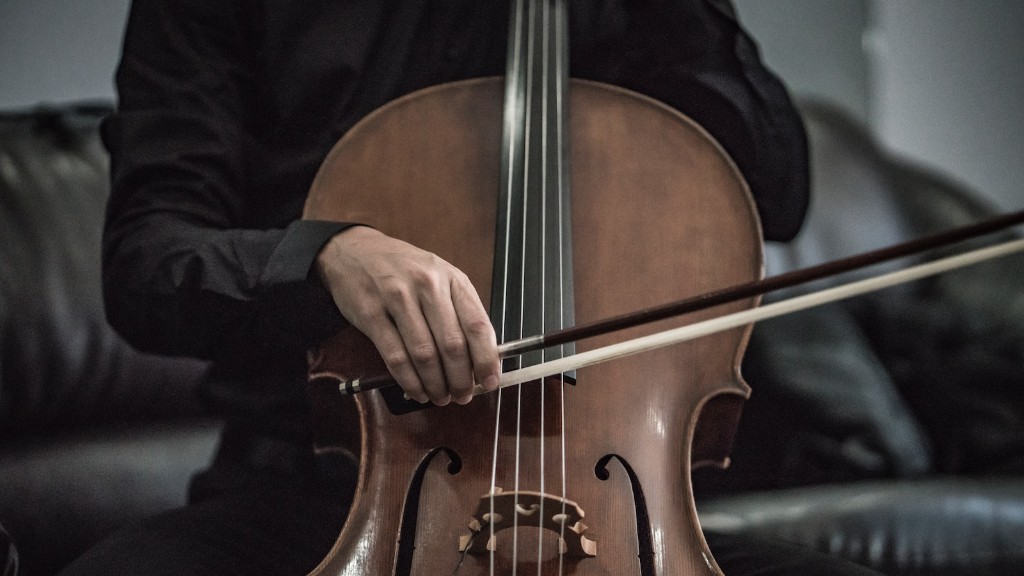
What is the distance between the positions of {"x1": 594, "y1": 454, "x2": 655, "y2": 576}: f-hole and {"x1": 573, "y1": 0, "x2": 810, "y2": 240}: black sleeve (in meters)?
0.36

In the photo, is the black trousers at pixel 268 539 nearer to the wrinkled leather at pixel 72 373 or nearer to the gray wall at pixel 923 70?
the wrinkled leather at pixel 72 373

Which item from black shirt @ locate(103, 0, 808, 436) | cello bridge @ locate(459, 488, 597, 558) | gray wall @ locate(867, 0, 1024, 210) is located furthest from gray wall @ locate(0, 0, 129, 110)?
gray wall @ locate(867, 0, 1024, 210)

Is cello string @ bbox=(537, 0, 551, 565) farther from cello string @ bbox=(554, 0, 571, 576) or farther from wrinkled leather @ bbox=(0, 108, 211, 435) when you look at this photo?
wrinkled leather @ bbox=(0, 108, 211, 435)

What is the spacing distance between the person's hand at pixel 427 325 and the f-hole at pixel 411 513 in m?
0.03

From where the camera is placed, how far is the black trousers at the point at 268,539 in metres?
0.49

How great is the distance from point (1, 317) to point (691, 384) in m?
0.66

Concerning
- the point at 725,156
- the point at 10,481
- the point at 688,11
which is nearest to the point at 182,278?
the point at 10,481

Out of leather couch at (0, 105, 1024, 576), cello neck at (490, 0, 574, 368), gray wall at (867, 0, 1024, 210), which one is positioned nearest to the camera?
cello neck at (490, 0, 574, 368)

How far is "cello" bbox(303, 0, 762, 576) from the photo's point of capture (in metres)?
0.39

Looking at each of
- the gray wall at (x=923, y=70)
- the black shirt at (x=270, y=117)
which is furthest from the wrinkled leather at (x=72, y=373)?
the gray wall at (x=923, y=70)

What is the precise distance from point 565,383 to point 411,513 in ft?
0.38

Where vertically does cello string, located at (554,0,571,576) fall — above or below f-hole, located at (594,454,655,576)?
above

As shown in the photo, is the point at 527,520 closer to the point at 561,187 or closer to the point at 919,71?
the point at 561,187

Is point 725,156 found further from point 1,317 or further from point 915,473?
point 1,317
